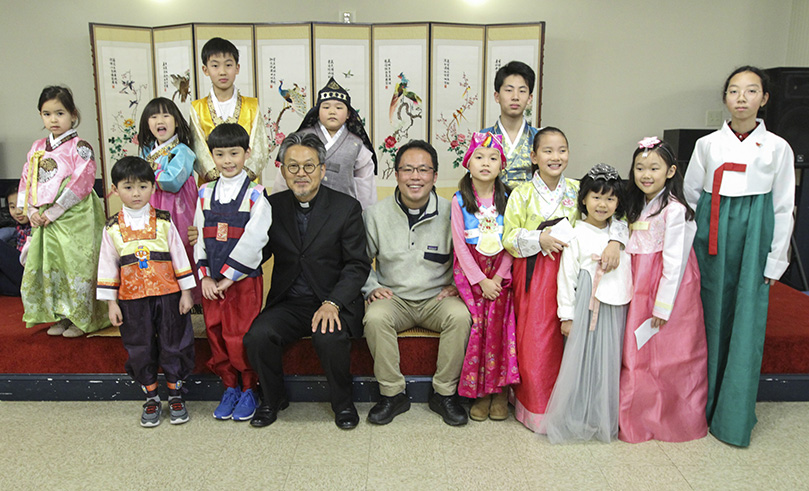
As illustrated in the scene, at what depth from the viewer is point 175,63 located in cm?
448

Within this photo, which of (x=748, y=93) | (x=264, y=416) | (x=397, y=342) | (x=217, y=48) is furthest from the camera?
(x=217, y=48)

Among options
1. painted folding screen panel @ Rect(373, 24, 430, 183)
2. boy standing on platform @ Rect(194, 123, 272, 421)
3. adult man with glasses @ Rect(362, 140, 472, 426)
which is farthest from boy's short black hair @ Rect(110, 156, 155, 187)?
painted folding screen panel @ Rect(373, 24, 430, 183)

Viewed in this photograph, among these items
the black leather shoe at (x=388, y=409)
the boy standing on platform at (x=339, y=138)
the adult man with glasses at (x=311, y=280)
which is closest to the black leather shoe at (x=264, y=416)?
the adult man with glasses at (x=311, y=280)

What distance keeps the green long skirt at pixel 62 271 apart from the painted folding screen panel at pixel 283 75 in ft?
6.60

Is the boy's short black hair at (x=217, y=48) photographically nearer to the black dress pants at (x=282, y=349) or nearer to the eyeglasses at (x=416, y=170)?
the eyeglasses at (x=416, y=170)

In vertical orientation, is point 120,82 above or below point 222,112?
above

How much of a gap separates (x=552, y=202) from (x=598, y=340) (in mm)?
555

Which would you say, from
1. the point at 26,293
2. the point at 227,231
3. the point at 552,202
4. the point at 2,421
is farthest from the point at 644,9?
the point at 2,421

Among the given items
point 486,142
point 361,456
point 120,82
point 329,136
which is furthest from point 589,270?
point 120,82

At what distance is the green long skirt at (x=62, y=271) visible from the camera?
8.19 ft

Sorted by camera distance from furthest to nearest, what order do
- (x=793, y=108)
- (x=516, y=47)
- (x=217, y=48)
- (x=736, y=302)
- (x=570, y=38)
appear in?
(x=570, y=38), (x=516, y=47), (x=793, y=108), (x=217, y=48), (x=736, y=302)

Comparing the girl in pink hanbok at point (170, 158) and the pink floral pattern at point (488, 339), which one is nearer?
the pink floral pattern at point (488, 339)

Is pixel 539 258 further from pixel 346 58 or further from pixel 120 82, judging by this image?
pixel 120 82

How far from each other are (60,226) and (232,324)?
0.88 metres
